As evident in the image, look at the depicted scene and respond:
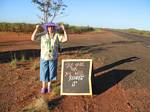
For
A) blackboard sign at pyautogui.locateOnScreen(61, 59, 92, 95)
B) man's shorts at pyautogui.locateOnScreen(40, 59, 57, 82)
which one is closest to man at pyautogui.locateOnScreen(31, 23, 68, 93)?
man's shorts at pyautogui.locateOnScreen(40, 59, 57, 82)

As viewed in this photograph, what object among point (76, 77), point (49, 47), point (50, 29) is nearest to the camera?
point (50, 29)

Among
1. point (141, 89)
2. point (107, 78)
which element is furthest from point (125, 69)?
point (141, 89)

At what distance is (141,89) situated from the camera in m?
9.57

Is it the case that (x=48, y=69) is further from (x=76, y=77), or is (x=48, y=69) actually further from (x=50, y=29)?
(x=50, y=29)

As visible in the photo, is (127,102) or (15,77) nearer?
(127,102)

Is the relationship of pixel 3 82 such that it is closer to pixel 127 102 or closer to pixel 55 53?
pixel 55 53

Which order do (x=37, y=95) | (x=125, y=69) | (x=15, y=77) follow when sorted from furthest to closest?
(x=125, y=69) → (x=15, y=77) → (x=37, y=95)

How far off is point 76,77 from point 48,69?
29.1 inches

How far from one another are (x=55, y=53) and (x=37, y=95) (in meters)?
1.12

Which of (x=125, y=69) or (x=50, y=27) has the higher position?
(x=50, y=27)

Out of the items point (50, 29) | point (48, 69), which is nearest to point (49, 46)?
point (50, 29)

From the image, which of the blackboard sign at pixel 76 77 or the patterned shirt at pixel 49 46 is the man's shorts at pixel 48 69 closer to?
the patterned shirt at pixel 49 46

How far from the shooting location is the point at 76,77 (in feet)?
28.2

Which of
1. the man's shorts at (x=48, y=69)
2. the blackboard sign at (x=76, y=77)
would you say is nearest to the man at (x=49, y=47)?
the man's shorts at (x=48, y=69)
